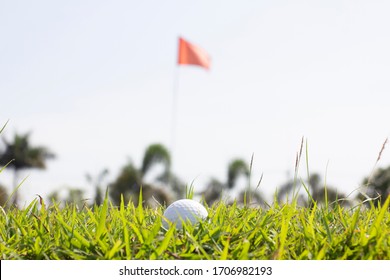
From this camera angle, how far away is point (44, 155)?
55.7m

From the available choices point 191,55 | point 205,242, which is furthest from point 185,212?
point 191,55

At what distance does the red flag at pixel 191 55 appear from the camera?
25502 millimetres

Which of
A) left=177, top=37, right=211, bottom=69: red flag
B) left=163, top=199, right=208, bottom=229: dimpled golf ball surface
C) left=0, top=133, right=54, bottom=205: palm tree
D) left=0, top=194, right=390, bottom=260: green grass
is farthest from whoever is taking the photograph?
left=0, top=133, right=54, bottom=205: palm tree

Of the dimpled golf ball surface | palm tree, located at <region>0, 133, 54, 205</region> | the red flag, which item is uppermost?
the red flag

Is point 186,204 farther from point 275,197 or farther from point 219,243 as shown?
point 275,197

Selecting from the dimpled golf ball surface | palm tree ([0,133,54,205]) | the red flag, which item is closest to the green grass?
the dimpled golf ball surface

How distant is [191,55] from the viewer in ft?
84.8

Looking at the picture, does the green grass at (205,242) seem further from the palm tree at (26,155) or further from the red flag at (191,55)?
the palm tree at (26,155)

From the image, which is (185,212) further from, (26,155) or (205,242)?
(26,155)

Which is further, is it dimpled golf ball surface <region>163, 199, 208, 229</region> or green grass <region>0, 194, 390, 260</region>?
dimpled golf ball surface <region>163, 199, 208, 229</region>

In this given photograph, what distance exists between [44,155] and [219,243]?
55.4 meters

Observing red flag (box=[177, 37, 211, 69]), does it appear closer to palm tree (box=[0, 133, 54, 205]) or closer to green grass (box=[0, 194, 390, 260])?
green grass (box=[0, 194, 390, 260])

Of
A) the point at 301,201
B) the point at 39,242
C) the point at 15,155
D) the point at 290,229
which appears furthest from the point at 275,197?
the point at 15,155

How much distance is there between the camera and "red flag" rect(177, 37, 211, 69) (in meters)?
25.5
